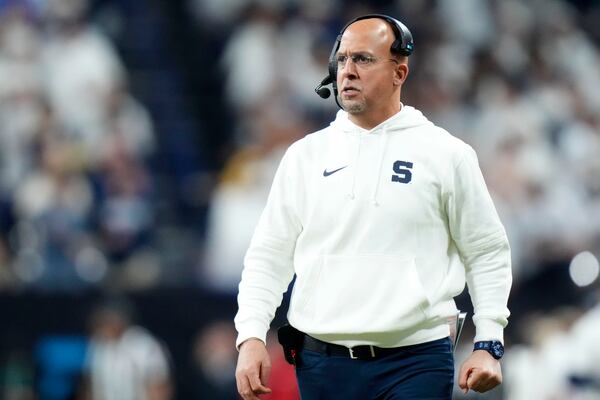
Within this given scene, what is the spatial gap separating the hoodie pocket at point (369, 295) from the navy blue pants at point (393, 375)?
0.12 metres

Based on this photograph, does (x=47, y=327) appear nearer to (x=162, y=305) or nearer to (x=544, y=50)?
(x=162, y=305)

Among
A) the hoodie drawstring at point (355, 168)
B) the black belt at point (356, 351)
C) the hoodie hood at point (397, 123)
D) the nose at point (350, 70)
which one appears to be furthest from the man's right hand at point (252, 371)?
the nose at point (350, 70)

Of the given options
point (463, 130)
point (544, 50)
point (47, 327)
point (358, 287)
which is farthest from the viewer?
point (544, 50)

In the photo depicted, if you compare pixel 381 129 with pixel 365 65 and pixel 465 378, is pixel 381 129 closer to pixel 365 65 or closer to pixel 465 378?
pixel 365 65

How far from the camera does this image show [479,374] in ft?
14.5

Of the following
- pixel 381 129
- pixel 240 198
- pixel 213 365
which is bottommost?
pixel 213 365

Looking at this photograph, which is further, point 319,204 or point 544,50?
point 544,50

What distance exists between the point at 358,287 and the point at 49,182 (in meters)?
6.82

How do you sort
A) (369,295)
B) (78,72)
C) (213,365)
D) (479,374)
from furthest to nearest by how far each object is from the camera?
(78,72) → (213,365) → (369,295) → (479,374)

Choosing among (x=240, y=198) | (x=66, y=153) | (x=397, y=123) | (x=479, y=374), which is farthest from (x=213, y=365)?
(x=479, y=374)

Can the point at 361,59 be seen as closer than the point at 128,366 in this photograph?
Yes

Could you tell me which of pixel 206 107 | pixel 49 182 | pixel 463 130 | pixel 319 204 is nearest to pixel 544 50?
pixel 463 130

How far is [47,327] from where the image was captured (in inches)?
408

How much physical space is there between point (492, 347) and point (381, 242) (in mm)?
496
